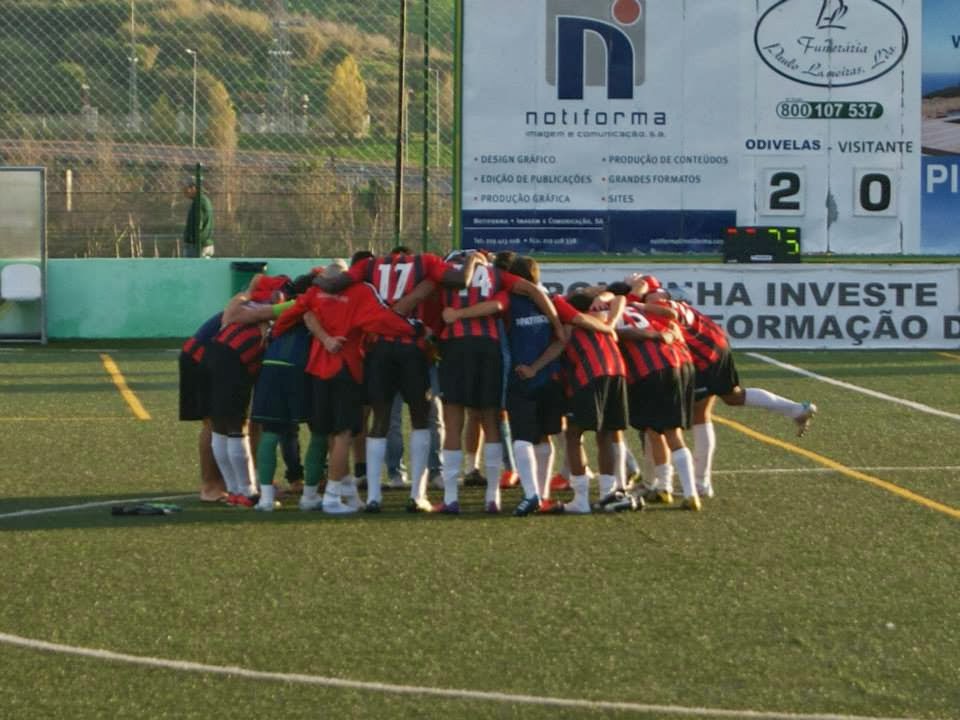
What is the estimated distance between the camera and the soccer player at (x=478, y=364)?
422 inches

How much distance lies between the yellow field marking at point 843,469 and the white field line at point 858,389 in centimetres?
193

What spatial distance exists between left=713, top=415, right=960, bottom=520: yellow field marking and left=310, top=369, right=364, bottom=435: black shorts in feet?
11.5

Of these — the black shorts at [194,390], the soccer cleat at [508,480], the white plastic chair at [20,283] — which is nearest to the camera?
the black shorts at [194,390]

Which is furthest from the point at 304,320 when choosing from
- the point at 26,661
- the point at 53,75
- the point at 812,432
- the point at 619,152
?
the point at 53,75

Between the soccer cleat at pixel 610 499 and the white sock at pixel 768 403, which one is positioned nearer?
the soccer cleat at pixel 610 499

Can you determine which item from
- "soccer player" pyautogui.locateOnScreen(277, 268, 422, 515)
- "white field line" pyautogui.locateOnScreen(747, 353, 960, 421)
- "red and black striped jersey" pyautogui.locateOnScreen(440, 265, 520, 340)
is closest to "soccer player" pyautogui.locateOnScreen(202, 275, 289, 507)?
"soccer player" pyautogui.locateOnScreen(277, 268, 422, 515)

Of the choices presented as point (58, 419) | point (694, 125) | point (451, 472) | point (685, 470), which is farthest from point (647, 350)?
point (694, 125)

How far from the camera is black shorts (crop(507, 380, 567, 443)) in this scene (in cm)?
1065

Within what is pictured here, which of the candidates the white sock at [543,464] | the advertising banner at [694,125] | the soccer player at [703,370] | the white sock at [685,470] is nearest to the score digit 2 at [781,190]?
the advertising banner at [694,125]

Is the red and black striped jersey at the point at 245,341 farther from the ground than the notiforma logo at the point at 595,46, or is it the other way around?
the notiforma logo at the point at 595,46

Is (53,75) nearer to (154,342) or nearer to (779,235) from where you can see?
(154,342)

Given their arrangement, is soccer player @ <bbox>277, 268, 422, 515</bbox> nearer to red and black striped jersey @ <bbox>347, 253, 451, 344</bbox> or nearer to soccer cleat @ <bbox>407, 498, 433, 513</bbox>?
red and black striped jersey @ <bbox>347, 253, 451, 344</bbox>

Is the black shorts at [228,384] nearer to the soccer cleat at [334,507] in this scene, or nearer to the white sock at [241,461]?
the white sock at [241,461]

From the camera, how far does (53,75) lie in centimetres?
3859
